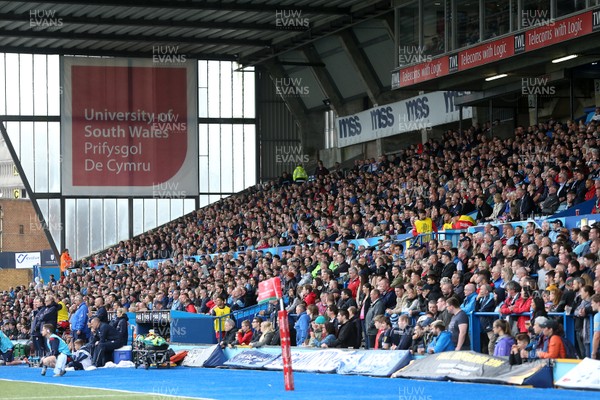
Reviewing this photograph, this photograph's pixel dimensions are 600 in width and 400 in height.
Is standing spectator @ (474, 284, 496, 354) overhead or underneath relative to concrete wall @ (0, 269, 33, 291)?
underneath

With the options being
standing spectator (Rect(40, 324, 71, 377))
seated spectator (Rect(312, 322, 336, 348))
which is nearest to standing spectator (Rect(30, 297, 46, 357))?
standing spectator (Rect(40, 324, 71, 377))

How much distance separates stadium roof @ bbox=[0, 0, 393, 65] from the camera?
39062 mm

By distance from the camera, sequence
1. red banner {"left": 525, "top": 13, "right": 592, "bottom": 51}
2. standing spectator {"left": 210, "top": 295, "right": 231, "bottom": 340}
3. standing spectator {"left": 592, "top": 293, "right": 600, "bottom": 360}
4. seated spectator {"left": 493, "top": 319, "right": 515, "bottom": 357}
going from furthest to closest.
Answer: standing spectator {"left": 210, "top": 295, "right": 231, "bottom": 340}, red banner {"left": 525, "top": 13, "right": 592, "bottom": 51}, seated spectator {"left": 493, "top": 319, "right": 515, "bottom": 357}, standing spectator {"left": 592, "top": 293, "right": 600, "bottom": 360}

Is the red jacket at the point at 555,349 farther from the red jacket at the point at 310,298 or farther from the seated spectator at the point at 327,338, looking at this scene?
the red jacket at the point at 310,298

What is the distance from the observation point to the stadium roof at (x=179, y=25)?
128 ft

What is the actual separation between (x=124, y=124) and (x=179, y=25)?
803 centimetres

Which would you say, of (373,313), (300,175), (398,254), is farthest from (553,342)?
(300,175)

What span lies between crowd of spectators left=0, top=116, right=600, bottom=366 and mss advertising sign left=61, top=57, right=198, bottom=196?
4984mm

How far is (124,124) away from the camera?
48.9 meters

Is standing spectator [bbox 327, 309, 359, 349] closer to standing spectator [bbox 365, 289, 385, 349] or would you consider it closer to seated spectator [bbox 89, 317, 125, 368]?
standing spectator [bbox 365, 289, 385, 349]

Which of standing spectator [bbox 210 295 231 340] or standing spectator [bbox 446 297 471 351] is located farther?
standing spectator [bbox 210 295 231 340]

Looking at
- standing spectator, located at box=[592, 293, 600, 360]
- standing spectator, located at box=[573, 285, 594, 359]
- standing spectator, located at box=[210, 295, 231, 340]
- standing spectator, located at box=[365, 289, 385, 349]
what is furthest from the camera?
standing spectator, located at box=[210, 295, 231, 340]

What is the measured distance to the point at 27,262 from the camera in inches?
3007

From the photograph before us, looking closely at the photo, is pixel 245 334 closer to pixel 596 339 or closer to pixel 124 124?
pixel 596 339
